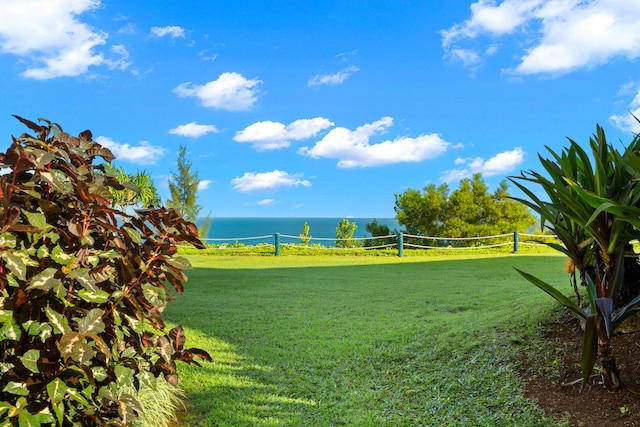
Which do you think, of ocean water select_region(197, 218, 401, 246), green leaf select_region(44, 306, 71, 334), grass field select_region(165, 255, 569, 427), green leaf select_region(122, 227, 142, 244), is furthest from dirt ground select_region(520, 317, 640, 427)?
ocean water select_region(197, 218, 401, 246)

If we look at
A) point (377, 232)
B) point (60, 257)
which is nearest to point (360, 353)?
point (60, 257)

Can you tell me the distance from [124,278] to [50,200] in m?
0.42

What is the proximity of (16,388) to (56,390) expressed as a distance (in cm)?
14

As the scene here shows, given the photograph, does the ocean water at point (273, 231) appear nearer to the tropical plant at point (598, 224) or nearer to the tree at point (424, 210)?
the tree at point (424, 210)

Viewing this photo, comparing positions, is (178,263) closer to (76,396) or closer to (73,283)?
(73,283)

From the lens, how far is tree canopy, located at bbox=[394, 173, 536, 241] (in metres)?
16.4

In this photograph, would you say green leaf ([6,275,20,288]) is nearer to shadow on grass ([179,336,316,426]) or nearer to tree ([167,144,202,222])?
shadow on grass ([179,336,316,426])

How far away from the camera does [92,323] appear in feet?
5.47

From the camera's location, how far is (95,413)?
191cm

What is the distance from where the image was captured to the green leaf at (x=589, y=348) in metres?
2.12

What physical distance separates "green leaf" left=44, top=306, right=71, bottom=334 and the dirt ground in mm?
2097

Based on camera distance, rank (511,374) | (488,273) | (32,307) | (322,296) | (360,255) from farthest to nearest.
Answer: (360,255) < (488,273) < (322,296) < (511,374) < (32,307)

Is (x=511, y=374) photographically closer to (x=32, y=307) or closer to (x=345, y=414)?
(x=345, y=414)

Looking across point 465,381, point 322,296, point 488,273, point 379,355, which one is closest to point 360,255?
point 488,273
